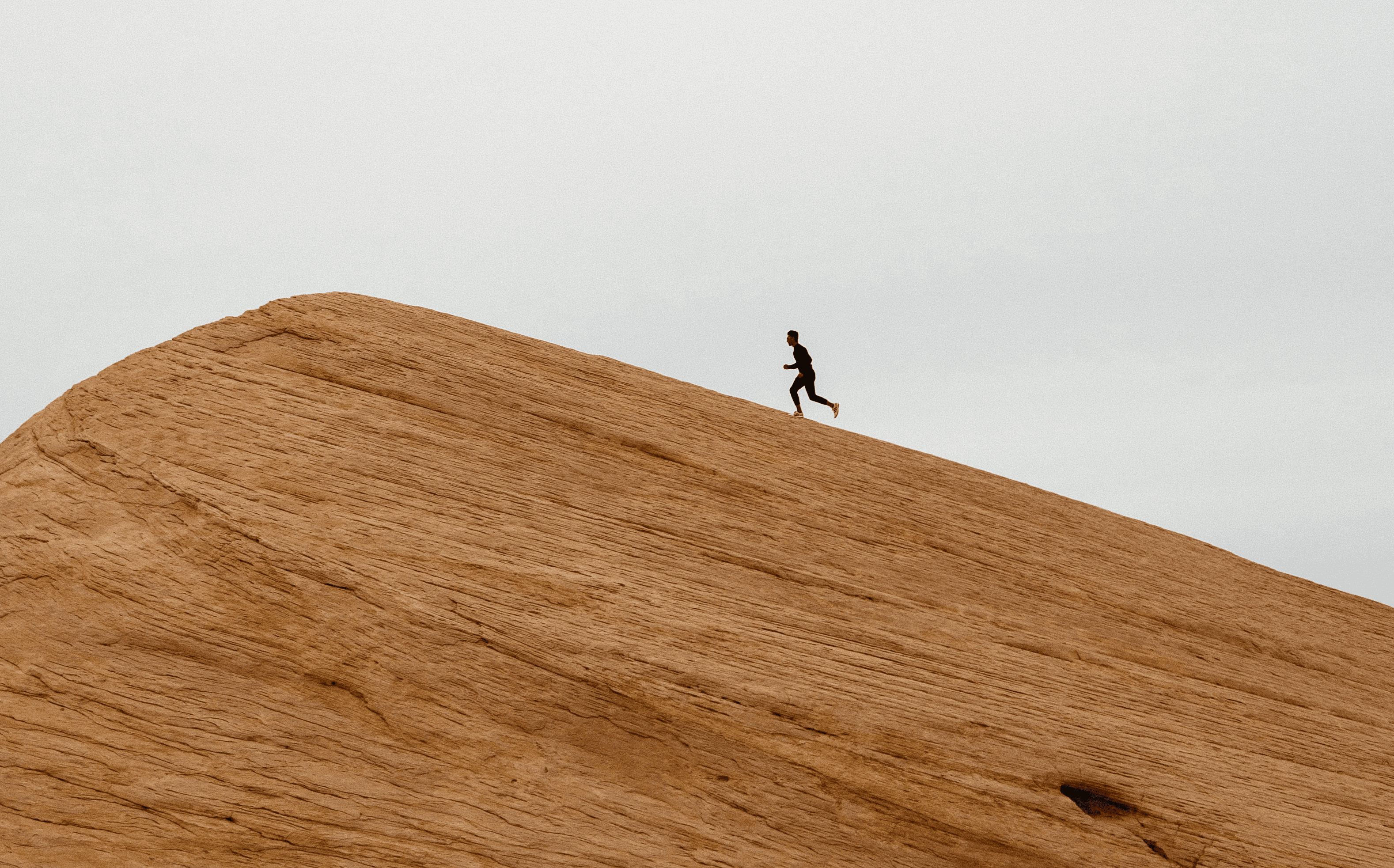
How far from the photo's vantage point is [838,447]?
17766 millimetres

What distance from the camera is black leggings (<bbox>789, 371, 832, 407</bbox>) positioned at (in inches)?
868

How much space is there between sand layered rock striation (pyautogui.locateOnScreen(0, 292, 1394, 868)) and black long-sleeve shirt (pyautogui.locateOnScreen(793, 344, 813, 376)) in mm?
5730

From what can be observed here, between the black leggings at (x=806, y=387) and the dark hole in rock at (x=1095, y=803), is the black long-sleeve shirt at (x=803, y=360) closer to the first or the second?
the black leggings at (x=806, y=387)

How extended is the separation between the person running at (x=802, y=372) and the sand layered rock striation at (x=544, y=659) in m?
5.52

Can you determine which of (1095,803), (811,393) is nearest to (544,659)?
(1095,803)

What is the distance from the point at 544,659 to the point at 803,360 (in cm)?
1173

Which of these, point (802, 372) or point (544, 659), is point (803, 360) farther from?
point (544, 659)

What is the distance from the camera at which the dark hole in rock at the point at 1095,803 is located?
41.7 feet

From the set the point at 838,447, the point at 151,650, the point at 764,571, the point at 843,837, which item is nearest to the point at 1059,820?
the point at 843,837

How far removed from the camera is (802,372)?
22234 mm

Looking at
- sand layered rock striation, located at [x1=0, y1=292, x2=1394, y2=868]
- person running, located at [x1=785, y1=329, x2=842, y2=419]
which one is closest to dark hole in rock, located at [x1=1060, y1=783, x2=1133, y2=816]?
sand layered rock striation, located at [x1=0, y1=292, x2=1394, y2=868]

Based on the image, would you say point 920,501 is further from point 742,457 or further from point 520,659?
point 520,659

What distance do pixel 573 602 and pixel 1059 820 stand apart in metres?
6.53

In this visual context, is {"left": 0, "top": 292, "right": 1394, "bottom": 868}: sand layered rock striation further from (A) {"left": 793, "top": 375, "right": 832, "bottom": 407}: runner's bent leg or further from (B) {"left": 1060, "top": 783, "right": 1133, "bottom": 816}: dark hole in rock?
(A) {"left": 793, "top": 375, "right": 832, "bottom": 407}: runner's bent leg
